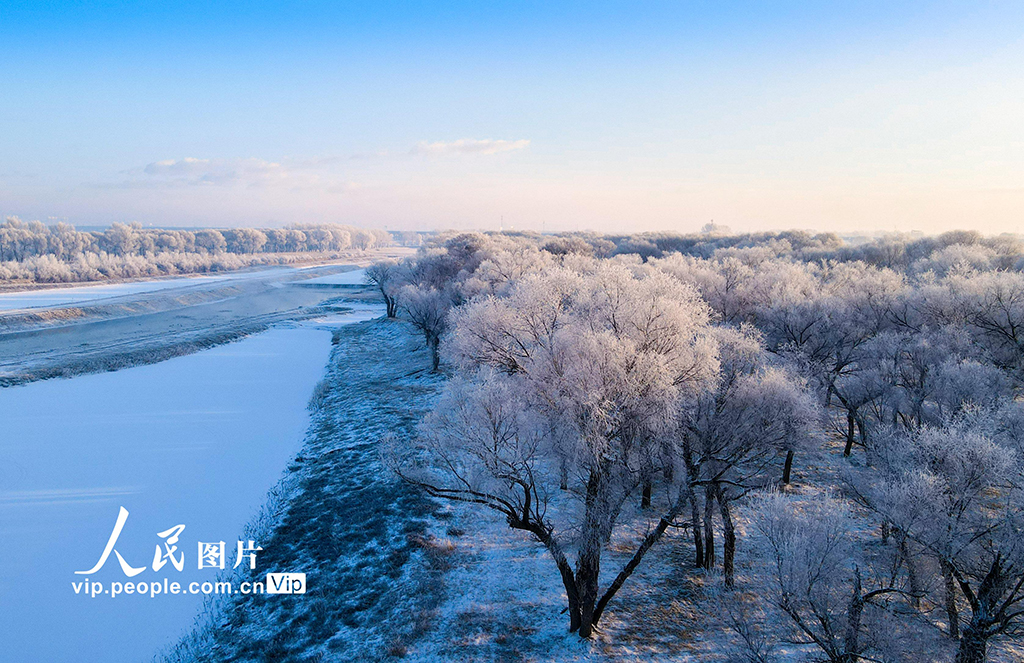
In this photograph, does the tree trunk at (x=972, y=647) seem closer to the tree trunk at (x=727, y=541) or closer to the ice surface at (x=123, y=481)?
→ the tree trunk at (x=727, y=541)

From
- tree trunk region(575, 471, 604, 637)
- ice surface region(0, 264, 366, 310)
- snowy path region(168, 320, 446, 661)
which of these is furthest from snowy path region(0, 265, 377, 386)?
tree trunk region(575, 471, 604, 637)

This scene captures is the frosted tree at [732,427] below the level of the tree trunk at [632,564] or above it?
above

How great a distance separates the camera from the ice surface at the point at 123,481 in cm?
1164

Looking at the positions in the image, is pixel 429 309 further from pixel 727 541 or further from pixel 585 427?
pixel 727 541

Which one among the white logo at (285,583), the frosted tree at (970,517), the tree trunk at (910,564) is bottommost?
the white logo at (285,583)

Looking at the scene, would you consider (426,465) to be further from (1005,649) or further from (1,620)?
(1005,649)

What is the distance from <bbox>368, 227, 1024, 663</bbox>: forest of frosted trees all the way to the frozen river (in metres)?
6.49

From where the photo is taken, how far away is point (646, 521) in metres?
15.6

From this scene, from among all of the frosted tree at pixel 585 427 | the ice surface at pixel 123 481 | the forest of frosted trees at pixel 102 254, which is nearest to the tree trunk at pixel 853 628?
the frosted tree at pixel 585 427

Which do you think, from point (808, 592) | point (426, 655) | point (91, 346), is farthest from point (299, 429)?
point (91, 346)

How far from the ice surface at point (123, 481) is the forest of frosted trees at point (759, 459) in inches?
251

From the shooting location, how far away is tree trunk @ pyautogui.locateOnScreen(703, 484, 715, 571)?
12.3 metres

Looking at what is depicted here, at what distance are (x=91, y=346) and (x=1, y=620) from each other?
37354 millimetres

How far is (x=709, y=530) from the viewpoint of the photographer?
12.8 m
